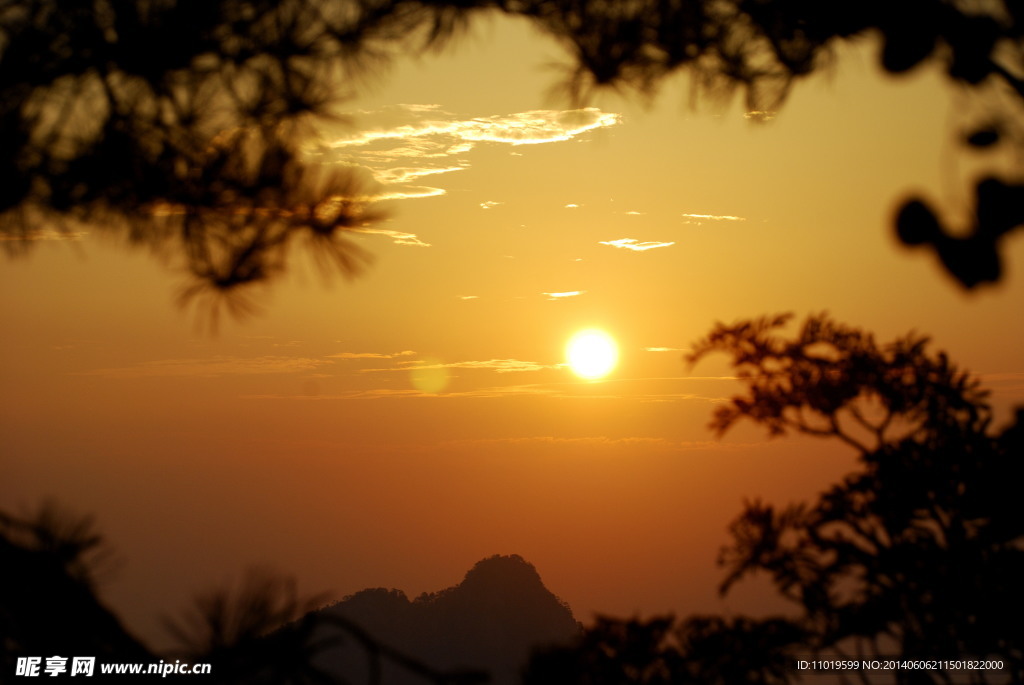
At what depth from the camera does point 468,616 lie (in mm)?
19703

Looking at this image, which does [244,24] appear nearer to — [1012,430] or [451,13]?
[451,13]

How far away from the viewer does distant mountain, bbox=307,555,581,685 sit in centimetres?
1842

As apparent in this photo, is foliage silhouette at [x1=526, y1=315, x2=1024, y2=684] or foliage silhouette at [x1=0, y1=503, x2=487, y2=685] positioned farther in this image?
foliage silhouette at [x1=526, y1=315, x2=1024, y2=684]

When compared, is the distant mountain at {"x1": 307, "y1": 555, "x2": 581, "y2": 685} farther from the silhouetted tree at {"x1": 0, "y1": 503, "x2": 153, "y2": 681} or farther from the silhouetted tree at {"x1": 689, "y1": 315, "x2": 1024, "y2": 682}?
the silhouetted tree at {"x1": 0, "y1": 503, "x2": 153, "y2": 681}

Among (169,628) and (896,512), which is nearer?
(169,628)

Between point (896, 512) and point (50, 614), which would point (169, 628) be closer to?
point (50, 614)

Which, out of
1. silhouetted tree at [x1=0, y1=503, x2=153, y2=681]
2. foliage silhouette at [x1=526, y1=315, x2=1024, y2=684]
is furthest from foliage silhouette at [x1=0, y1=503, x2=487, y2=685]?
foliage silhouette at [x1=526, y1=315, x2=1024, y2=684]

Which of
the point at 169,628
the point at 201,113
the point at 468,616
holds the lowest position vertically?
the point at 169,628

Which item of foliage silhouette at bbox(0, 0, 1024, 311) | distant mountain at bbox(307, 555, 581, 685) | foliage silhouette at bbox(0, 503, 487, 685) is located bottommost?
foliage silhouette at bbox(0, 503, 487, 685)

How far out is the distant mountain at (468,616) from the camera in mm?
18422

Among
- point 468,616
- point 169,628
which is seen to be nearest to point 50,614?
point 169,628

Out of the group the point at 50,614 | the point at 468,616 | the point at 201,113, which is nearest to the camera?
the point at 50,614

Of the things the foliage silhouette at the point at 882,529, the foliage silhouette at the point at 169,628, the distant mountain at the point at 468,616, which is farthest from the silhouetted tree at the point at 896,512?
the distant mountain at the point at 468,616

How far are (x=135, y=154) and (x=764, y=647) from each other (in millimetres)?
2631
